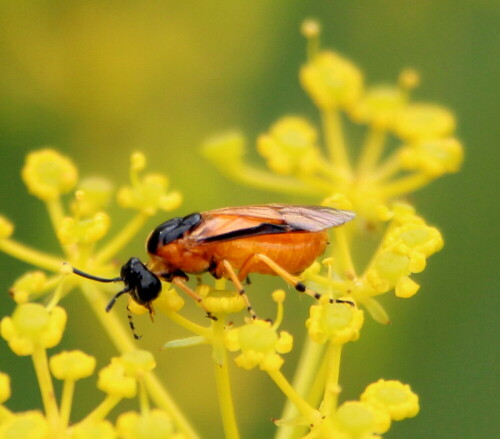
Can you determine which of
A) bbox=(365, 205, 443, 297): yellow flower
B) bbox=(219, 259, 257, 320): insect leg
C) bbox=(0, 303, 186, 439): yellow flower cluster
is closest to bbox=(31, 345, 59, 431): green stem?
bbox=(0, 303, 186, 439): yellow flower cluster

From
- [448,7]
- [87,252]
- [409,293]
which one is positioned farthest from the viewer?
[448,7]

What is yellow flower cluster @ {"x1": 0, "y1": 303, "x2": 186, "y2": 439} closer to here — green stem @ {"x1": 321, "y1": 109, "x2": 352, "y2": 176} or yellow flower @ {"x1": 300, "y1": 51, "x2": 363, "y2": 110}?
green stem @ {"x1": 321, "y1": 109, "x2": 352, "y2": 176}

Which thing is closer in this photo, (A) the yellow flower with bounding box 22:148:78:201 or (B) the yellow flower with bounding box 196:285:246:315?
(B) the yellow flower with bounding box 196:285:246:315

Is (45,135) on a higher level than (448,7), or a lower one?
lower

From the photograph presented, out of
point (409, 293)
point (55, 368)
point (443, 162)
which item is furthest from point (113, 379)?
point (443, 162)

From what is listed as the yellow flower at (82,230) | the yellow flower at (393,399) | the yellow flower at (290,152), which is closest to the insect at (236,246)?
the yellow flower at (82,230)

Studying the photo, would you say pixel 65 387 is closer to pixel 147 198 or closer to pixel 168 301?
pixel 168 301

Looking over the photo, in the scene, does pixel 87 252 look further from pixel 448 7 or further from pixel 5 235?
pixel 448 7
